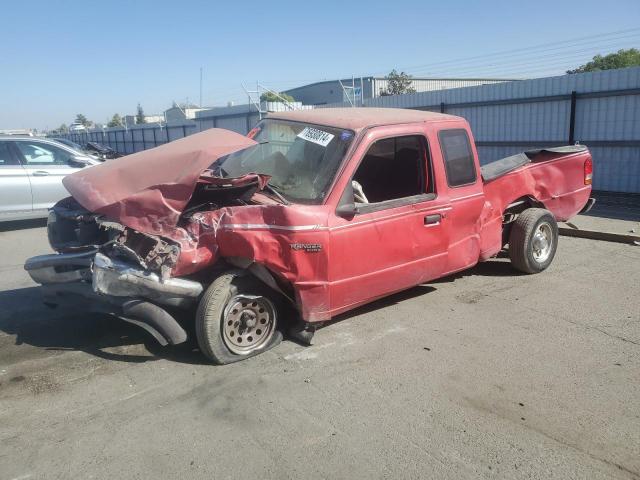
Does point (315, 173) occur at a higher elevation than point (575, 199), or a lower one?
higher

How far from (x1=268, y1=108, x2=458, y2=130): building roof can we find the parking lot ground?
71.7 inches

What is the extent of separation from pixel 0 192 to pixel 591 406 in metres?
9.86

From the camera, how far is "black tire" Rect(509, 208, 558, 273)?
6.22 meters

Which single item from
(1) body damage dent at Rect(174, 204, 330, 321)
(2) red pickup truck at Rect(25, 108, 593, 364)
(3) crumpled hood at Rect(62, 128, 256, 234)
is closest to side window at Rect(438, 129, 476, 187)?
(2) red pickup truck at Rect(25, 108, 593, 364)

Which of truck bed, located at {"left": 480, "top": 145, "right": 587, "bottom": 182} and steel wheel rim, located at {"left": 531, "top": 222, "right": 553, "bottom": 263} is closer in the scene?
truck bed, located at {"left": 480, "top": 145, "right": 587, "bottom": 182}


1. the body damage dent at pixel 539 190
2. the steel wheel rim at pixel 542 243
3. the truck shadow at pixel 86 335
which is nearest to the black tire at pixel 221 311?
the truck shadow at pixel 86 335

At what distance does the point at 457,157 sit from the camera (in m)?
5.30

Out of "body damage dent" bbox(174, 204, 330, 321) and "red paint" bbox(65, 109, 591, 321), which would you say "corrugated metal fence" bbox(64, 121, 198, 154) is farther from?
"body damage dent" bbox(174, 204, 330, 321)

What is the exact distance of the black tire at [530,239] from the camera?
6.22 metres

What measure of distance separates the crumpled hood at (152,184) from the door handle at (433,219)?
1718 mm

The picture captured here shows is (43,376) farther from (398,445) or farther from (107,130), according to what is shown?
(107,130)

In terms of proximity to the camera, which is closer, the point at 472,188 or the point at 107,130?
the point at 472,188

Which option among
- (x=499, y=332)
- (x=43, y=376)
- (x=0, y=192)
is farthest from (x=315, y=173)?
(x=0, y=192)

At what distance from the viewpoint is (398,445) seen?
123 inches
